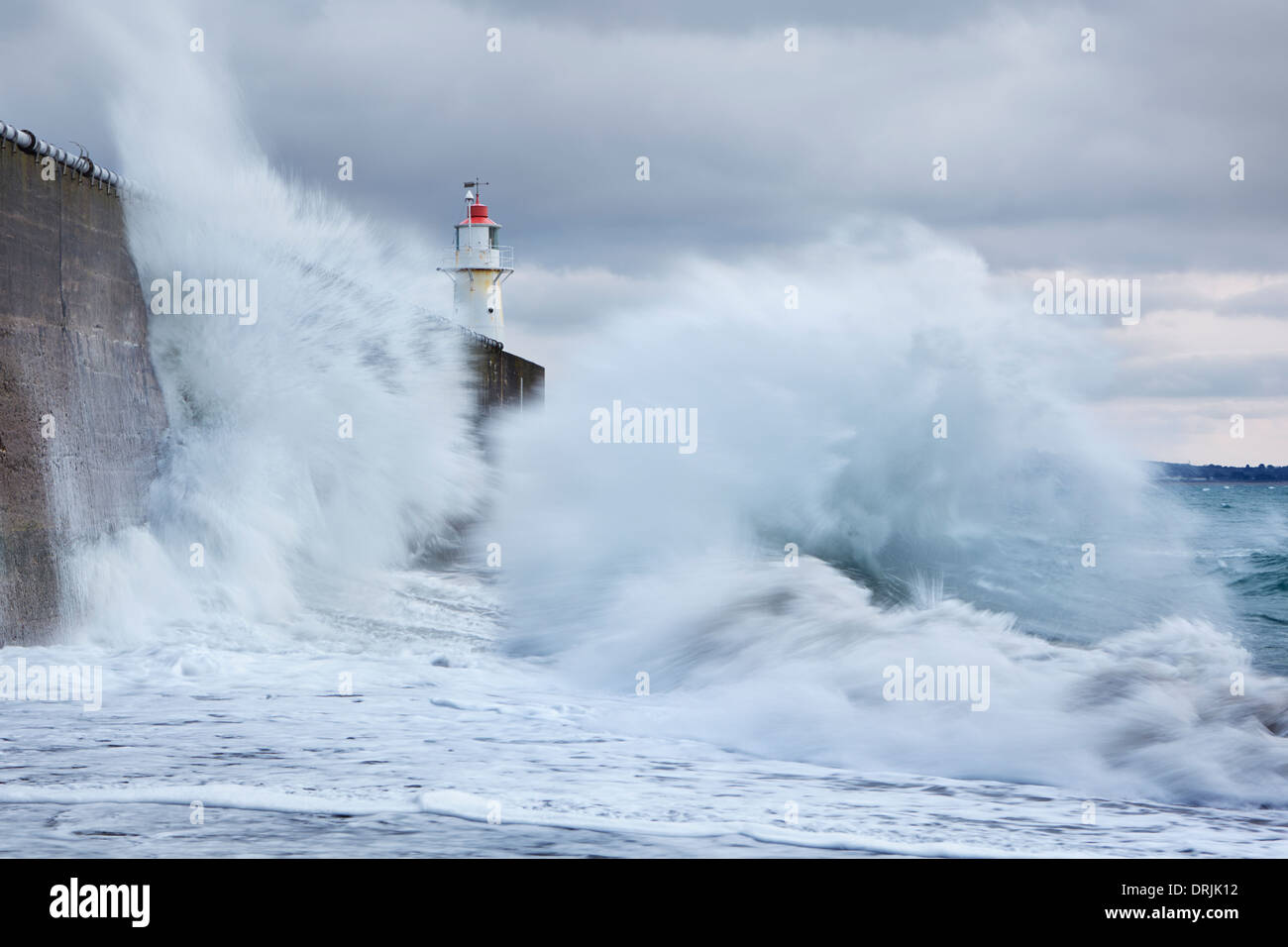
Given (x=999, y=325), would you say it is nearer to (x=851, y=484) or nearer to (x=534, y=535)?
(x=851, y=484)

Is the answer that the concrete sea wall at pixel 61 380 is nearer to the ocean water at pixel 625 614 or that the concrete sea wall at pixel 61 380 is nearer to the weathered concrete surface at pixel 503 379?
the ocean water at pixel 625 614

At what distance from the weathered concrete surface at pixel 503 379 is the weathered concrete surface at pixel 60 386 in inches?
291

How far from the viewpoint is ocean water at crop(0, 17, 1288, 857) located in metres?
3.72

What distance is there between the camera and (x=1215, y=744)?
15.2 ft

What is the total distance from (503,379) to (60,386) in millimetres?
11687

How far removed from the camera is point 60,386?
21.4 ft

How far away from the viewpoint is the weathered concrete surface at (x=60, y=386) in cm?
597

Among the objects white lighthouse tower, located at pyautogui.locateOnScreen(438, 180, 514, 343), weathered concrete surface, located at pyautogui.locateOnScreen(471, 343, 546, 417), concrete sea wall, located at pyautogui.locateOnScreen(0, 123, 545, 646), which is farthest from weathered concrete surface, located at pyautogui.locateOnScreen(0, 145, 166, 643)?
white lighthouse tower, located at pyautogui.locateOnScreen(438, 180, 514, 343)

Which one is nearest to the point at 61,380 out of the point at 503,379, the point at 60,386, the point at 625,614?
the point at 60,386

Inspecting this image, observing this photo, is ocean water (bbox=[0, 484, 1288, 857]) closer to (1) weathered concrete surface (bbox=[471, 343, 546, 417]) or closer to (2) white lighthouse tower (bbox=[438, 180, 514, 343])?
(1) weathered concrete surface (bbox=[471, 343, 546, 417])

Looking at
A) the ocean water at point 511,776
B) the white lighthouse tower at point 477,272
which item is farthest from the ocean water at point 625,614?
the white lighthouse tower at point 477,272

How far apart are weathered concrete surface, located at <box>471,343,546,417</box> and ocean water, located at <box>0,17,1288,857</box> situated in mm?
1031
